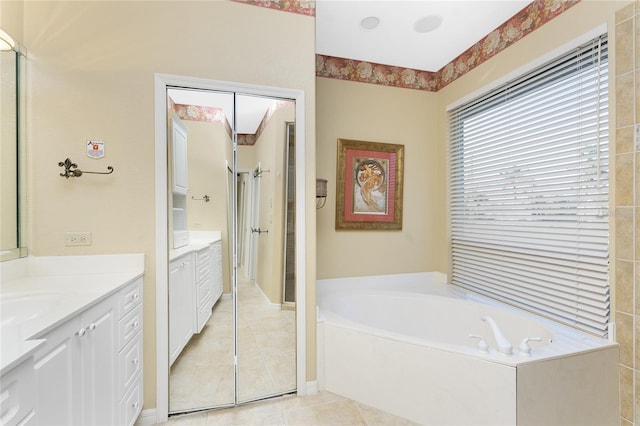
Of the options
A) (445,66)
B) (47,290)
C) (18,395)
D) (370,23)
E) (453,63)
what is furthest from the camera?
(445,66)

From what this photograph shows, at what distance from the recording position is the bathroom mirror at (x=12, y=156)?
4.86ft

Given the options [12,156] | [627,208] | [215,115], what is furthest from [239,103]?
[627,208]

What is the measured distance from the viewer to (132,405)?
1555 mm

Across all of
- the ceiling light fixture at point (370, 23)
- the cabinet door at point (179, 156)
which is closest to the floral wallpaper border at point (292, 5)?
the ceiling light fixture at point (370, 23)

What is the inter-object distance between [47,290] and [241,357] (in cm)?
115

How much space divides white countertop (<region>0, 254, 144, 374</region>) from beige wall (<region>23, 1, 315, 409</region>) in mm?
70

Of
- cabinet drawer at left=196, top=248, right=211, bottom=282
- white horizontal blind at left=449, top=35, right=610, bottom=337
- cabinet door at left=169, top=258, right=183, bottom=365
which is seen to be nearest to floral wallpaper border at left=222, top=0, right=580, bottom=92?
white horizontal blind at left=449, top=35, right=610, bottom=337

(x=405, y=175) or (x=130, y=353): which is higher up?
(x=405, y=175)

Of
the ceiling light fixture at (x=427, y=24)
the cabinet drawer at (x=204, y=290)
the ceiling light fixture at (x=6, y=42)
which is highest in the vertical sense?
the ceiling light fixture at (x=427, y=24)

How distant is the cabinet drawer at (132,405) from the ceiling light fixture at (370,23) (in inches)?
116

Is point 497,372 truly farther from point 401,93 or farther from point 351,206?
point 401,93

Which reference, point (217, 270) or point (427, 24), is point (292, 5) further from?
point (217, 270)

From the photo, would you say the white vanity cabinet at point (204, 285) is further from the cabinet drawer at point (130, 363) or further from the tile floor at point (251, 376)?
the cabinet drawer at point (130, 363)

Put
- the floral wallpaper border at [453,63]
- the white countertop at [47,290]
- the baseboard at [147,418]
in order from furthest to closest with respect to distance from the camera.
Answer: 1. the floral wallpaper border at [453,63]
2. the baseboard at [147,418]
3. the white countertop at [47,290]
